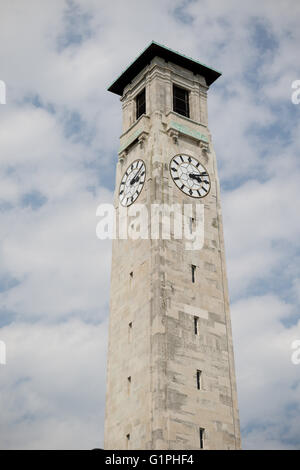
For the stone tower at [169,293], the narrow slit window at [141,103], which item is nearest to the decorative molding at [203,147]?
the stone tower at [169,293]

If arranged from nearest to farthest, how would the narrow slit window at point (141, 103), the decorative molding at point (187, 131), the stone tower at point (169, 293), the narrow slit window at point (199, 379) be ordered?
the stone tower at point (169, 293) < the narrow slit window at point (199, 379) < the decorative molding at point (187, 131) < the narrow slit window at point (141, 103)

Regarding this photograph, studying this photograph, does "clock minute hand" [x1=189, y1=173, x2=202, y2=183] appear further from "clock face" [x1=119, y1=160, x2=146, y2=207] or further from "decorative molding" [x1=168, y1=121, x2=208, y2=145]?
"decorative molding" [x1=168, y1=121, x2=208, y2=145]

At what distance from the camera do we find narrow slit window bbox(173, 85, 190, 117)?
68438 millimetres

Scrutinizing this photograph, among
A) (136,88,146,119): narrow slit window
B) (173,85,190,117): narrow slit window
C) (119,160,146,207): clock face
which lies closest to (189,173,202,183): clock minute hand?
(119,160,146,207): clock face

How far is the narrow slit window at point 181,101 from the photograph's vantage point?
68438 millimetres

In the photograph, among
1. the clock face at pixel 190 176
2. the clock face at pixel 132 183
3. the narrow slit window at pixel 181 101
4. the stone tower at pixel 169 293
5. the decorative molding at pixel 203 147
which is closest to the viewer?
the stone tower at pixel 169 293

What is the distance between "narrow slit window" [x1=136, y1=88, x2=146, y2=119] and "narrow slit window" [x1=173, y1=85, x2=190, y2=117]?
10.7 ft

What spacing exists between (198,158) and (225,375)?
21.6m

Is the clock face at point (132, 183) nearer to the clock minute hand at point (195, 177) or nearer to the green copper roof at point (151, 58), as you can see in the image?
the clock minute hand at point (195, 177)

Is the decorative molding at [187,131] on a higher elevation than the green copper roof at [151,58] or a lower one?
lower

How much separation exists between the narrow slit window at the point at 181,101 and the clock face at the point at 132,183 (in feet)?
26.7
